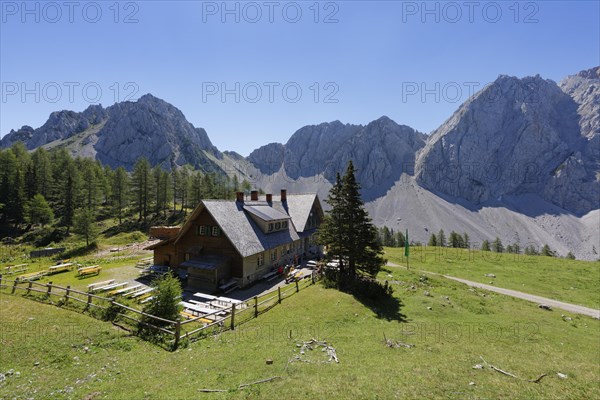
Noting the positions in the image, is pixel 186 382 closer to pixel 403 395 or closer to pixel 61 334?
pixel 403 395

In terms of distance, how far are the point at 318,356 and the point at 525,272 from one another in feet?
152

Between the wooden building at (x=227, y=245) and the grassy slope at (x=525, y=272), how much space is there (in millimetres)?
23318

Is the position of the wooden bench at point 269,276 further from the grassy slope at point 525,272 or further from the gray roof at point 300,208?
the grassy slope at point 525,272

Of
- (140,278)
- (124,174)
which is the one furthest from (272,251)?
(124,174)

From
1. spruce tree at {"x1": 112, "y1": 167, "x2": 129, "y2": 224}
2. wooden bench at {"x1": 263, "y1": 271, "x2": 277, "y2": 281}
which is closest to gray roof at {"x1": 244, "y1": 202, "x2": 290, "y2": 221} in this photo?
wooden bench at {"x1": 263, "y1": 271, "x2": 277, "y2": 281}

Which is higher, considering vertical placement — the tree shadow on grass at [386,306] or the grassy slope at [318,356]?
the grassy slope at [318,356]

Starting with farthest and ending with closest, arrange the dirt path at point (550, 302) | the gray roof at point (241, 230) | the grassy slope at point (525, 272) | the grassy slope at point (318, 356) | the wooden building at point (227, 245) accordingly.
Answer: the grassy slope at point (525, 272) → the gray roof at point (241, 230) → the wooden building at point (227, 245) → the dirt path at point (550, 302) → the grassy slope at point (318, 356)

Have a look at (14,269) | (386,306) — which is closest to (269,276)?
(386,306)

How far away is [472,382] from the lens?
11.1 meters

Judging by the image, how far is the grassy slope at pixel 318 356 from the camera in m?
10.4

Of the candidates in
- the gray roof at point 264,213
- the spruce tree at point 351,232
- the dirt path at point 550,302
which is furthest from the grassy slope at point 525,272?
the gray roof at point 264,213

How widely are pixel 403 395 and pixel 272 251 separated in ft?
86.2

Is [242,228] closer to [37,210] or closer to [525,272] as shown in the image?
[525,272]

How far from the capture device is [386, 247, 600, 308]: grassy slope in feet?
111
